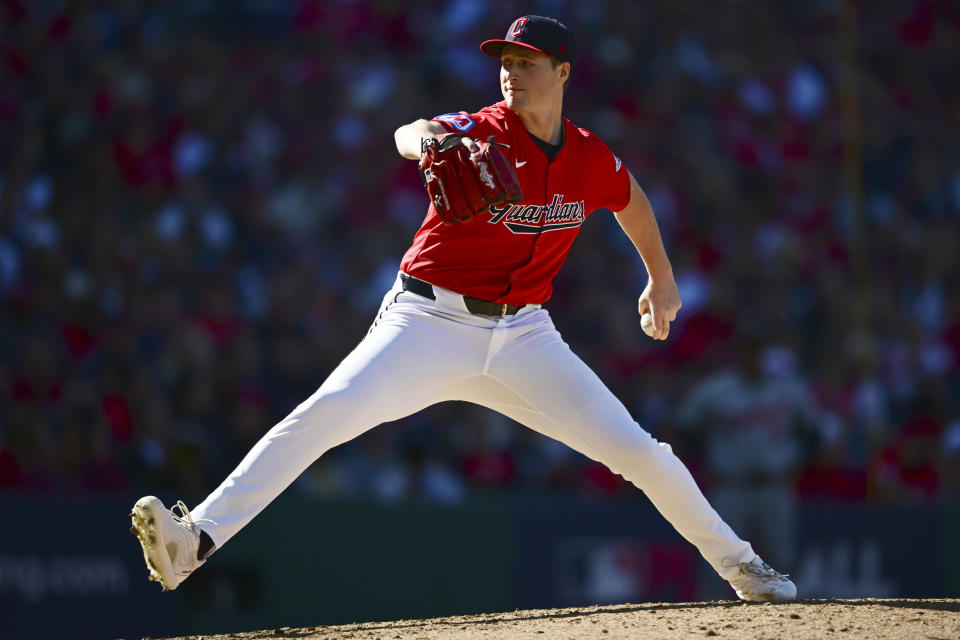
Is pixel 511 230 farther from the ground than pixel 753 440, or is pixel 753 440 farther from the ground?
pixel 511 230

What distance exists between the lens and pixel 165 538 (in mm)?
4086

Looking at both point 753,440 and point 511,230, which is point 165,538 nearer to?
point 511,230

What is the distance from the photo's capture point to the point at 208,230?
9.52 meters

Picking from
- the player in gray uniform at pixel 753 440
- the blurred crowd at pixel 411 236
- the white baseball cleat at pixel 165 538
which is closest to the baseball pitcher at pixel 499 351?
the white baseball cleat at pixel 165 538

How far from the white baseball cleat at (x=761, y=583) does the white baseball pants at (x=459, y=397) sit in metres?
0.04

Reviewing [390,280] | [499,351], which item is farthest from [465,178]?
[390,280]

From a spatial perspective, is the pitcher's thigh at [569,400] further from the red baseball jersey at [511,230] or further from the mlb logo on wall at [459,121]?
the mlb logo on wall at [459,121]

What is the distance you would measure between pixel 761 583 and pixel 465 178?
6.56 feet

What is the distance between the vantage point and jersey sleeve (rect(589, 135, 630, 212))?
4691 millimetres

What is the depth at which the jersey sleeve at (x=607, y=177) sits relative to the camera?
15.4ft

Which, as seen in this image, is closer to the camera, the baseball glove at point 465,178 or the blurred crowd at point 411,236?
the baseball glove at point 465,178

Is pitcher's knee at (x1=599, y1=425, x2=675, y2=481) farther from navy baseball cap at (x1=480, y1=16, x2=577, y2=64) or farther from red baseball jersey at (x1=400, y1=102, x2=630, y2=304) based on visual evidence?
navy baseball cap at (x1=480, y1=16, x2=577, y2=64)

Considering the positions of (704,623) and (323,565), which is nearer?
(704,623)

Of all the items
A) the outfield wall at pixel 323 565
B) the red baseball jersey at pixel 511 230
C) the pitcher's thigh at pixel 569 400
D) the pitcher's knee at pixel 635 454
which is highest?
the red baseball jersey at pixel 511 230
